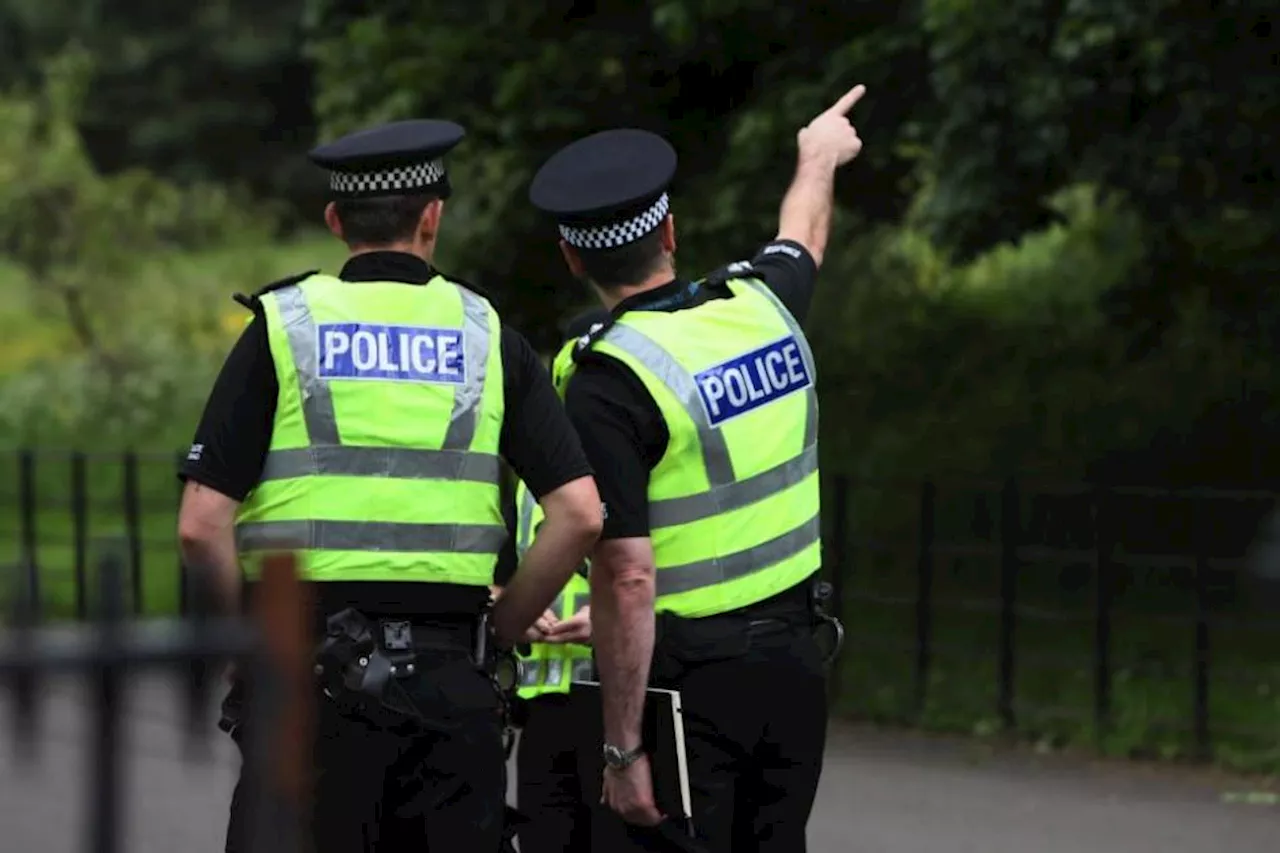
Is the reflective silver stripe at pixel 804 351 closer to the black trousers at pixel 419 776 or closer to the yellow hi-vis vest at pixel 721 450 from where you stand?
the yellow hi-vis vest at pixel 721 450

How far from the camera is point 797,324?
528 centimetres

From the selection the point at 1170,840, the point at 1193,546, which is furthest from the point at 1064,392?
the point at 1170,840

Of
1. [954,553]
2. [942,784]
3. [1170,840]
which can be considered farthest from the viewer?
[954,553]

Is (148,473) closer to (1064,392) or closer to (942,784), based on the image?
(1064,392)

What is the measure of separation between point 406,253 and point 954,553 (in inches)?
292

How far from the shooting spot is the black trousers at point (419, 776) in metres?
4.59

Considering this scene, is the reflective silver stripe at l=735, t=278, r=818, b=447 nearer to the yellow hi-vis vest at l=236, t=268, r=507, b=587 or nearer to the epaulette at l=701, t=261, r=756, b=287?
the epaulette at l=701, t=261, r=756, b=287

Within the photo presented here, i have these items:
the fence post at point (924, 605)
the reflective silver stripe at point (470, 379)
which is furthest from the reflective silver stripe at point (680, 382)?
the fence post at point (924, 605)

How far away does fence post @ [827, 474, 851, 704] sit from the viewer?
39.2ft

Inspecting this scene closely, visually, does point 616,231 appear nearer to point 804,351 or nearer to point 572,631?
point 804,351

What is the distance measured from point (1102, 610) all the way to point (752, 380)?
6.47 metres

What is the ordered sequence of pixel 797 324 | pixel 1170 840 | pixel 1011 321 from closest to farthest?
pixel 797 324
pixel 1170 840
pixel 1011 321

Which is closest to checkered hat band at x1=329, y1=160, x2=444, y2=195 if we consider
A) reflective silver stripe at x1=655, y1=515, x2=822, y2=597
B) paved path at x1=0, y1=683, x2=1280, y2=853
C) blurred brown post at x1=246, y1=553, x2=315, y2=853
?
Result: reflective silver stripe at x1=655, y1=515, x2=822, y2=597

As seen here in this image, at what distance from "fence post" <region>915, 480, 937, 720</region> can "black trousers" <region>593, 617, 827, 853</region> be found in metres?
6.55
